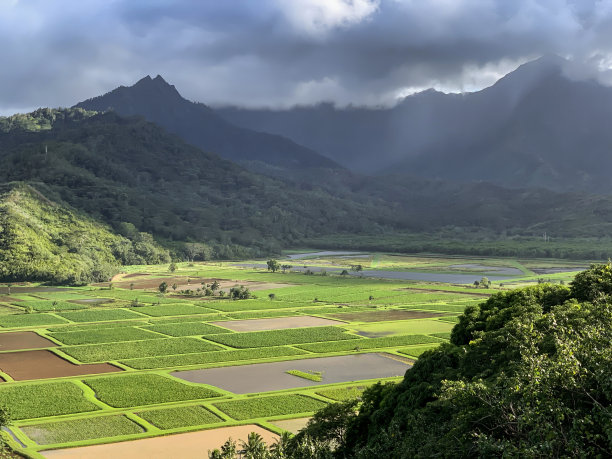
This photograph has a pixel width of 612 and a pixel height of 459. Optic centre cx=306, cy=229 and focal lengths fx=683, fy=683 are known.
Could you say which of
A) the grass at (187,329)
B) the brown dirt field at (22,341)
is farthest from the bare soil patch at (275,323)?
the brown dirt field at (22,341)

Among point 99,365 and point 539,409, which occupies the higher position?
point 539,409

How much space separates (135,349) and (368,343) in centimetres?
2787

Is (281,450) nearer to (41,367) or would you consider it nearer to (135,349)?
(41,367)

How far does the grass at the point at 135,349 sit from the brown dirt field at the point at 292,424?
29.0 metres

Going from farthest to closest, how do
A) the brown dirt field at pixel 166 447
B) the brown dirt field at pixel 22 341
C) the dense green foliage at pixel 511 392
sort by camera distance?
the brown dirt field at pixel 22 341
the brown dirt field at pixel 166 447
the dense green foliage at pixel 511 392

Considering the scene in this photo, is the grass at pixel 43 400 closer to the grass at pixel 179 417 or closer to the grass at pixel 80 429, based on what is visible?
the grass at pixel 80 429

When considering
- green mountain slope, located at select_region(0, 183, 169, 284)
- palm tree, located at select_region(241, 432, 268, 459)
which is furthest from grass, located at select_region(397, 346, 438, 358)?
green mountain slope, located at select_region(0, 183, 169, 284)

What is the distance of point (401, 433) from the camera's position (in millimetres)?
32781

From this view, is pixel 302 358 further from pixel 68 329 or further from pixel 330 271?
pixel 330 271

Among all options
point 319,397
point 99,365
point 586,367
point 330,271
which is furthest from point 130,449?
point 330,271

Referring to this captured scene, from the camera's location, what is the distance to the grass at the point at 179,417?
52.1 m

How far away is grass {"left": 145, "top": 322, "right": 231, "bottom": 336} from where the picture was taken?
9225 cm

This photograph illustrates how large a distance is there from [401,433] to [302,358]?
4393 cm

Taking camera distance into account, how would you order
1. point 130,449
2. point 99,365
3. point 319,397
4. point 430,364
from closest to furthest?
point 430,364 < point 130,449 < point 319,397 < point 99,365
